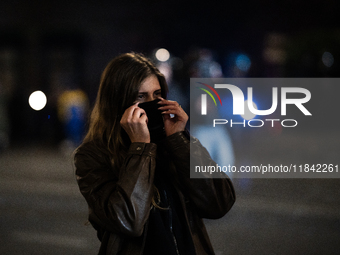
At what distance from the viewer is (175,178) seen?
1.42m

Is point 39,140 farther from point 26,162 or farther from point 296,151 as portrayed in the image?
point 296,151

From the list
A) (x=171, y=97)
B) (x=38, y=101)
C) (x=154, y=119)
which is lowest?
(x=38, y=101)

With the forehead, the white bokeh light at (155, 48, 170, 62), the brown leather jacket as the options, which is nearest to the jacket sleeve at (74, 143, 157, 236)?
the brown leather jacket

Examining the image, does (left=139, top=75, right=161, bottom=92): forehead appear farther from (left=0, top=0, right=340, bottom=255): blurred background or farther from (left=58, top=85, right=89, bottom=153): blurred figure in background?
(left=58, top=85, right=89, bottom=153): blurred figure in background

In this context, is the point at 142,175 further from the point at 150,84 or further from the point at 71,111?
the point at 71,111

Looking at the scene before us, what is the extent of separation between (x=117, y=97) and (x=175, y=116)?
0.84 feet

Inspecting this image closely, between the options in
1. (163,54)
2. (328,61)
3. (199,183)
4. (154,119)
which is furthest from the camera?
(328,61)

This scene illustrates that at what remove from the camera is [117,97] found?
4.68 ft

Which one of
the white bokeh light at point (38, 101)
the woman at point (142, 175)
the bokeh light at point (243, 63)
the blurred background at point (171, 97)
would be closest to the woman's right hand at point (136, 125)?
the woman at point (142, 175)

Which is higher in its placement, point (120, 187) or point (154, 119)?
point (154, 119)

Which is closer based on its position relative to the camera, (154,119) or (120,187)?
(120,187)

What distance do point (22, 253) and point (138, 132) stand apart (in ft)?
8.85

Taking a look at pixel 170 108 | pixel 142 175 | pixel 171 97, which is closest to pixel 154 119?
pixel 170 108

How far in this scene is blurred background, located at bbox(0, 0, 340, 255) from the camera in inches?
150
